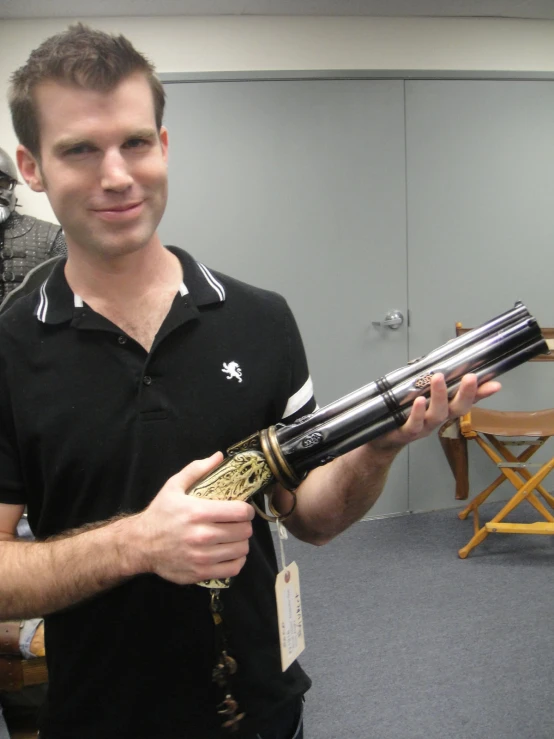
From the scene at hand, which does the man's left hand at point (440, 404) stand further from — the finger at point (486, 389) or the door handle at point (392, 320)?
the door handle at point (392, 320)

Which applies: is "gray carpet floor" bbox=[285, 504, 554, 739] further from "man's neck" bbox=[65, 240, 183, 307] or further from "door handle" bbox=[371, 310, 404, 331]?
"man's neck" bbox=[65, 240, 183, 307]

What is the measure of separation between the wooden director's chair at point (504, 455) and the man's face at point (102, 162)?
2.85 metres

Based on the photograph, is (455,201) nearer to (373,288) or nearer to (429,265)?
(429,265)

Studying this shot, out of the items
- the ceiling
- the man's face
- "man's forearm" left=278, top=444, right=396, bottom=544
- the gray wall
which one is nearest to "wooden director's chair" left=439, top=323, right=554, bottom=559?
the gray wall

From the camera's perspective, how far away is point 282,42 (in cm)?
377

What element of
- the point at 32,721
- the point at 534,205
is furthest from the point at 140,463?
the point at 534,205

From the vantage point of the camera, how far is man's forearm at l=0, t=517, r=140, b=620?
36.2 inches

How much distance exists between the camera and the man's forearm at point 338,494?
42.1 inches

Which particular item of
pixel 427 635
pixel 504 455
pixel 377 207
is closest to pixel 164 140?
pixel 427 635

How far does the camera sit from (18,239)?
11.1 feet

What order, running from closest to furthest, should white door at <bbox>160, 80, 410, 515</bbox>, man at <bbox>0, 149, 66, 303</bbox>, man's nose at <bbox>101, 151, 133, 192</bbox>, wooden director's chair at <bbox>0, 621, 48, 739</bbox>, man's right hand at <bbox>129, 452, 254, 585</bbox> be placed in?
man's right hand at <bbox>129, 452, 254, 585</bbox>
man's nose at <bbox>101, 151, 133, 192</bbox>
wooden director's chair at <bbox>0, 621, 48, 739</bbox>
man at <bbox>0, 149, 66, 303</bbox>
white door at <bbox>160, 80, 410, 515</bbox>

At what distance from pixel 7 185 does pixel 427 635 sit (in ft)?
11.4

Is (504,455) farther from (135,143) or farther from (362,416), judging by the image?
(135,143)

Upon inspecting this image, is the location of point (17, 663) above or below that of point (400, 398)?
below
